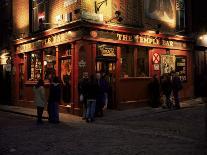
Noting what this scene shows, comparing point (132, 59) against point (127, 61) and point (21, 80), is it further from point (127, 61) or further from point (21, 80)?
point (21, 80)

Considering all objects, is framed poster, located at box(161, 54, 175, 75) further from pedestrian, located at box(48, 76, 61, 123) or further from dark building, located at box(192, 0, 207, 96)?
pedestrian, located at box(48, 76, 61, 123)

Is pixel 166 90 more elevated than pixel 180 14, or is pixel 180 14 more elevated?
pixel 180 14

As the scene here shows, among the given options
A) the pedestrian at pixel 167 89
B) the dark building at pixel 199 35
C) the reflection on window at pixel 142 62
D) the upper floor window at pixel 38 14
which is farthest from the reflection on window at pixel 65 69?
the dark building at pixel 199 35

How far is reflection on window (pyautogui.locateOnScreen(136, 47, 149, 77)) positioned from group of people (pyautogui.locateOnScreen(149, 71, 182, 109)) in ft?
2.66

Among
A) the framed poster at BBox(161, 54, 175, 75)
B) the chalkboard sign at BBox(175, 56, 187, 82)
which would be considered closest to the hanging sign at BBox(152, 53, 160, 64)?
the framed poster at BBox(161, 54, 175, 75)

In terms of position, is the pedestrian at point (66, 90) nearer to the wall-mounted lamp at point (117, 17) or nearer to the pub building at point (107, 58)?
the pub building at point (107, 58)

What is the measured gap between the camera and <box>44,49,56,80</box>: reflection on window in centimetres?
1904

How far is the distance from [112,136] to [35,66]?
11352mm

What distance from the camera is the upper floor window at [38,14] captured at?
20062 mm

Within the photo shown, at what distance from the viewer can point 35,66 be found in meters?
21.0

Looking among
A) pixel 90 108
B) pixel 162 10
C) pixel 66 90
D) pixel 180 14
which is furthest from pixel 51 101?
pixel 180 14

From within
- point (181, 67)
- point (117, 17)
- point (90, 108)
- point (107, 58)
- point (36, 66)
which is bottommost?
point (90, 108)

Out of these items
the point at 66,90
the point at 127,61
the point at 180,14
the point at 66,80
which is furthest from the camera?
the point at 180,14

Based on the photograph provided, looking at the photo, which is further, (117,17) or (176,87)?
(176,87)
